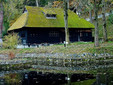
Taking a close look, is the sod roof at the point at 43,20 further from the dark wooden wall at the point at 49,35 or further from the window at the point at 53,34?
the window at the point at 53,34

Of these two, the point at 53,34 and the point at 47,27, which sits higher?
the point at 47,27

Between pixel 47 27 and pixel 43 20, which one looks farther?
pixel 43 20

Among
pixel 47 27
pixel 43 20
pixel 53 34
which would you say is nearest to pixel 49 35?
pixel 53 34

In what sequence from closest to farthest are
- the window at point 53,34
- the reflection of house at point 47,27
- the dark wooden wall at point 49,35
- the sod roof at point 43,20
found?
the sod roof at point 43,20 → the reflection of house at point 47,27 → the dark wooden wall at point 49,35 → the window at point 53,34

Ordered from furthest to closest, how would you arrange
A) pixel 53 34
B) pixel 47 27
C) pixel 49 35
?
1. pixel 53 34
2. pixel 49 35
3. pixel 47 27

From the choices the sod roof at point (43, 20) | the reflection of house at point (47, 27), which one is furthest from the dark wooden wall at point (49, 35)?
the sod roof at point (43, 20)

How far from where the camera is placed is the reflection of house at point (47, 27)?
1245 inches

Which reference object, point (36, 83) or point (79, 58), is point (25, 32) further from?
point (36, 83)

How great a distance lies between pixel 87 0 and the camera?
66.5 feet

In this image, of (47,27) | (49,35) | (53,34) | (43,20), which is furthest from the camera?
(53,34)

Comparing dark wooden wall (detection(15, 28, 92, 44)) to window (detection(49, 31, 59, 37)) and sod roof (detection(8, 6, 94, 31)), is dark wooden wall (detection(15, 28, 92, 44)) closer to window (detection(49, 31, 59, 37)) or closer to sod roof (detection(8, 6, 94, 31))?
window (detection(49, 31, 59, 37))

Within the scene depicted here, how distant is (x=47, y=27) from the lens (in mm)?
31578

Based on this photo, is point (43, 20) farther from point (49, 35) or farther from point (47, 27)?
point (49, 35)

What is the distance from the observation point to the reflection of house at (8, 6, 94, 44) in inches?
1245
